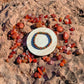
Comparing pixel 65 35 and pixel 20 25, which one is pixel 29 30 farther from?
pixel 65 35

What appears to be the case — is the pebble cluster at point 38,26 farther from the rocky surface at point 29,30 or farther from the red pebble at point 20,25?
the rocky surface at point 29,30

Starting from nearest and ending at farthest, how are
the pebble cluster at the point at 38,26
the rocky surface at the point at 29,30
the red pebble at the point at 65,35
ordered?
the rocky surface at the point at 29,30 → the pebble cluster at the point at 38,26 → the red pebble at the point at 65,35

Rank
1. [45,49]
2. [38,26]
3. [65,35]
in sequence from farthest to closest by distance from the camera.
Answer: [38,26], [65,35], [45,49]

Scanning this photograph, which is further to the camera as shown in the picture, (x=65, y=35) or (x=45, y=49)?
(x=65, y=35)

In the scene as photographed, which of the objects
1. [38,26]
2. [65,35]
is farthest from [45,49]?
[38,26]

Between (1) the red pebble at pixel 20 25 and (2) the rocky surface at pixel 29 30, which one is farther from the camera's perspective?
(1) the red pebble at pixel 20 25

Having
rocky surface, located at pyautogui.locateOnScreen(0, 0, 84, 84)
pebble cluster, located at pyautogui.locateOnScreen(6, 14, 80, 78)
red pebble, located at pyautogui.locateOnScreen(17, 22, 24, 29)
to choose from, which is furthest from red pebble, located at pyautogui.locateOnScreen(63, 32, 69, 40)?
red pebble, located at pyautogui.locateOnScreen(17, 22, 24, 29)

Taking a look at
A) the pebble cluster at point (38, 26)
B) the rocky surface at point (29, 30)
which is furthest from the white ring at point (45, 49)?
the rocky surface at point (29, 30)

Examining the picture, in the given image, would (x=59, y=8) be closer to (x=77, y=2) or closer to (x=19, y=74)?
(x=77, y=2)

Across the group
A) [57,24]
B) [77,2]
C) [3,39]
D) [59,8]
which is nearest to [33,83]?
[3,39]
